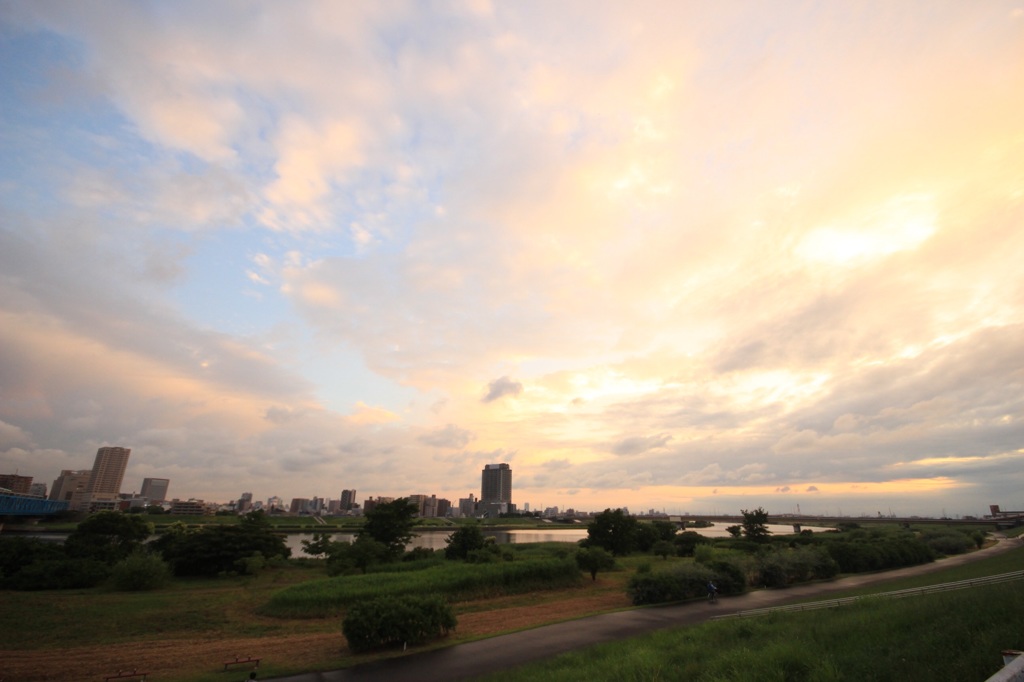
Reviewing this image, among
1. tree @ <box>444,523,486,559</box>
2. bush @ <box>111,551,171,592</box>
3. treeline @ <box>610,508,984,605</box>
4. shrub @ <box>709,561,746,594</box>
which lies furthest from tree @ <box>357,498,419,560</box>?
shrub @ <box>709,561,746,594</box>

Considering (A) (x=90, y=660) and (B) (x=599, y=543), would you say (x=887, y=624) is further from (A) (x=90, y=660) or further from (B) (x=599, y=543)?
(B) (x=599, y=543)

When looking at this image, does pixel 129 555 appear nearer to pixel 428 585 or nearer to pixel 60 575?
pixel 60 575

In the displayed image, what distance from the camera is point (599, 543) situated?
52344 mm

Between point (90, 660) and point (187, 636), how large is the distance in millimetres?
4611

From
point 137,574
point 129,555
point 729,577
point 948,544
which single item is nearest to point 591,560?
point 729,577

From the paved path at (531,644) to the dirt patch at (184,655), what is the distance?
175 centimetres

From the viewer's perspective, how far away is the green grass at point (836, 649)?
9.62 m

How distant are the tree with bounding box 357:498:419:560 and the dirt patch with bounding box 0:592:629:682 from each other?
82.1ft

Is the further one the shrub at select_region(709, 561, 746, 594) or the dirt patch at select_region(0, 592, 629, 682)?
the shrub at select_region(709, 561, 746, 594)

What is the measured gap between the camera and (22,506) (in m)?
103

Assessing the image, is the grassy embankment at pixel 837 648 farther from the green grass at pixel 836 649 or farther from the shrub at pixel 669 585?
the shrub at pixel 669 585

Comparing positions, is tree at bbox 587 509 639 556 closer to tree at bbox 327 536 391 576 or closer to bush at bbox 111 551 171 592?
tree at bbox 327 536 391 576

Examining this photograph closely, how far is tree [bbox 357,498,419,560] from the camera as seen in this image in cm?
4844

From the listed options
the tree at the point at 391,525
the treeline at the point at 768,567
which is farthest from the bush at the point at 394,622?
the tree at the point at 391,525
